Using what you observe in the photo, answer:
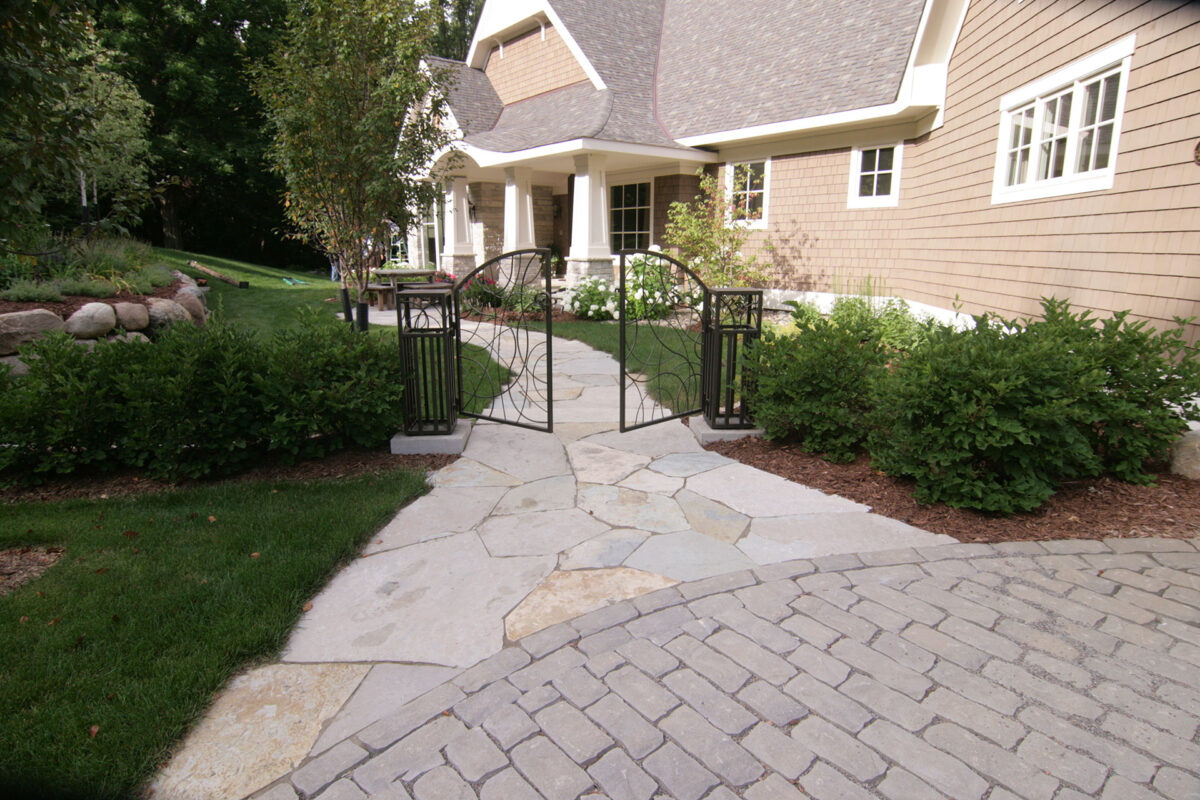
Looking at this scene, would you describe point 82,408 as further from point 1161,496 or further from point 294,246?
point 294,246

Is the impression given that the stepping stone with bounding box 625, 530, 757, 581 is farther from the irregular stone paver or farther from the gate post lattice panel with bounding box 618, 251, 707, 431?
the gate post lattice panel with bounding box 618, 251, 707, 431

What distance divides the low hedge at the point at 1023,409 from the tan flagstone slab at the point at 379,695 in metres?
2.97

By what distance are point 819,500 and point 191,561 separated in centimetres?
351

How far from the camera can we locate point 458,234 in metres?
16.6

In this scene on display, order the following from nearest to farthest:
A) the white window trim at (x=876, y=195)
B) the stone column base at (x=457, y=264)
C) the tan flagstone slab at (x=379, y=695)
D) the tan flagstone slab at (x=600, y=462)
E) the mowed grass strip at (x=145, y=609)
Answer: the mowed grass strip at (x=145, y=609) < the tan flagstone slab at (x=379, y=695) < the tan flagstone slab at (x=600, y=462) < the white window trim at (x=876, y=195) < the stone column base at (x=457, y=264)

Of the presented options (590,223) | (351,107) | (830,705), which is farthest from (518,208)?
(830,705)

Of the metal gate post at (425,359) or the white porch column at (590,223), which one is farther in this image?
the white porch column at (590,223)

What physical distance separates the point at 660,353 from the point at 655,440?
0.94m

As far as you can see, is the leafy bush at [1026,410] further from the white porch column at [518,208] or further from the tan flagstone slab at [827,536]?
the white porch column at [518,208]

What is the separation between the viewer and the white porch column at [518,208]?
46.2 ft

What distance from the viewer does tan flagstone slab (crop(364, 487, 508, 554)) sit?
12.4 ft

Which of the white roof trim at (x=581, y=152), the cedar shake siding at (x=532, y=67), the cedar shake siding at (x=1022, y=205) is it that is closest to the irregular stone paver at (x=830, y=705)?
the cedar shake siding at (x=1022, y=205)

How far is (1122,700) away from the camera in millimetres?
2404

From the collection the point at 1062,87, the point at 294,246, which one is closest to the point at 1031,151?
the point at 1062,87
